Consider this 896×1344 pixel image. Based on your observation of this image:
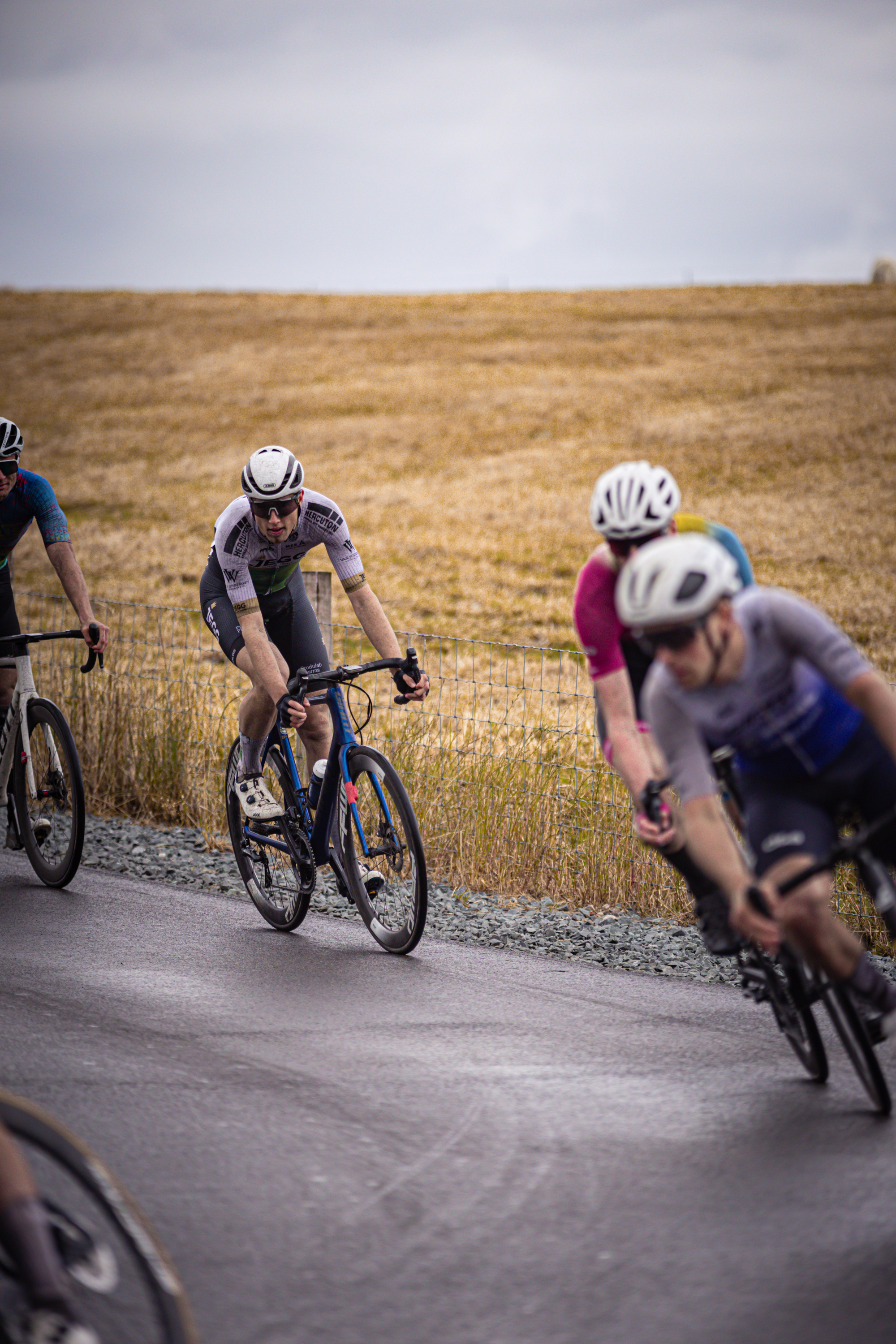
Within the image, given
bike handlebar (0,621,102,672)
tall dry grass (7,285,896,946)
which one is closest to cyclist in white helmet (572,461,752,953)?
tall dry grass (7,285,896,946)

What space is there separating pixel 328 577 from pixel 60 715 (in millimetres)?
2144

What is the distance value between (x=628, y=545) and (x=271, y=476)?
7.30ft

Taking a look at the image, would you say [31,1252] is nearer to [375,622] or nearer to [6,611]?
[375,622]

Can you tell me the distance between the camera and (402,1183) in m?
4.15

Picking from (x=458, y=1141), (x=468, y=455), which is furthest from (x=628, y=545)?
(x=468, y=455)

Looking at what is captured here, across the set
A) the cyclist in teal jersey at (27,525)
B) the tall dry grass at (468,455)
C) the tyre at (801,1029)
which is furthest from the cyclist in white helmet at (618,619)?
the cyclist in teal jersey at (27,525)

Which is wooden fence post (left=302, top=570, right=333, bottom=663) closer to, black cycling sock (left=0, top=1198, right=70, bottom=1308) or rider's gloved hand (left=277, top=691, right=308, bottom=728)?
rider's gloved hand (left=277, top=691, right=308, bottom=728)

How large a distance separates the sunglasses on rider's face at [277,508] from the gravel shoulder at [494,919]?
231 cm

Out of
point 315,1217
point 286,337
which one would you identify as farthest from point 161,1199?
point 286,337

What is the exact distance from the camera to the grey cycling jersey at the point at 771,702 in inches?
148

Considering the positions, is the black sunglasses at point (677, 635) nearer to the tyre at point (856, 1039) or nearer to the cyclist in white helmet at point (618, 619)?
the cyclist in white helmet at point (618, 619)

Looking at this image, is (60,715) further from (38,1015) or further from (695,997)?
(695,997)

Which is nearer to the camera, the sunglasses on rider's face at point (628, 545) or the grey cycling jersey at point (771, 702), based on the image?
the grey cycling jersey at point (771, 702)

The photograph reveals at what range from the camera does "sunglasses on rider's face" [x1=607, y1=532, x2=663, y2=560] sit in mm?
5047
